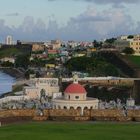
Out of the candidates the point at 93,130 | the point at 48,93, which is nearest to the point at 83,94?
the point at 93,130

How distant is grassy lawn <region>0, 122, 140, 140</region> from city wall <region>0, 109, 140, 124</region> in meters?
6.29

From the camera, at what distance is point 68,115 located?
45.1 meters

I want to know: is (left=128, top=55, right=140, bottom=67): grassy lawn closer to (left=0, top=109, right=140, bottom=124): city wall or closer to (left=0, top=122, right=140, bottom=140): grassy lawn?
(left=0, top=109, right=140, bottom=124): city wall

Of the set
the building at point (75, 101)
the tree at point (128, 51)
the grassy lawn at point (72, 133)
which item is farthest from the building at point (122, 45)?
the grassy lawn at point (72, 133)

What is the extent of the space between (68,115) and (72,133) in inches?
484

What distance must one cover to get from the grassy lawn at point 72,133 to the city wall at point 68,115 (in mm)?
6290

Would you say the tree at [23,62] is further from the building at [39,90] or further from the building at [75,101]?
the building at [75,101]

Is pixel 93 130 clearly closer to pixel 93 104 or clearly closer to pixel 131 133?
pixel 131 133

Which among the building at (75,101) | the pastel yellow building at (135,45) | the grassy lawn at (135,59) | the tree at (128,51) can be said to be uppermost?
the pastel yellow building at (135,45)

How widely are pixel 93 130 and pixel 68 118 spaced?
1027 centimetres

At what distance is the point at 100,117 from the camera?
44.7 metres

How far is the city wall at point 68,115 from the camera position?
44.3 meters

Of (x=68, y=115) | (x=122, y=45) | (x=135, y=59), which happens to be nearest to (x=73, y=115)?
(x=68, y=115)

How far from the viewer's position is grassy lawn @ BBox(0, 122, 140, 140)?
101 feet
